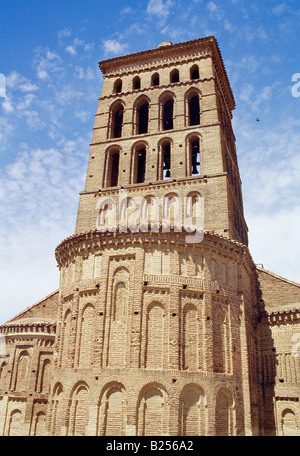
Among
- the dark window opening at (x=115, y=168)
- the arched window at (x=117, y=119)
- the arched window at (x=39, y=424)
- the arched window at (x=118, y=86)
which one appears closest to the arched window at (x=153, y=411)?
the arched window at (x=39, y=424)

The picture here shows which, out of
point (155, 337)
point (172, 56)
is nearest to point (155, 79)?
point (172, 56)

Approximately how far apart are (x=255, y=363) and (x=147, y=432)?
643 centimetres

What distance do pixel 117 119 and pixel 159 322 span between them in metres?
16.9

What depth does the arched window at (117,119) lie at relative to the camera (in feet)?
83.7

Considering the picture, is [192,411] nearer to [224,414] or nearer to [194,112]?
[224,414]

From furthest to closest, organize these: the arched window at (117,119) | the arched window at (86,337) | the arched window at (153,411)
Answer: the arched window at (117,119)
the arched window at (86,337)
the arched window at (153,411)

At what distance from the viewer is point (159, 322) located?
43.5ft

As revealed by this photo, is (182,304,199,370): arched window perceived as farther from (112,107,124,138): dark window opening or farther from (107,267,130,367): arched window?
(112,107,124,138): dark window opening

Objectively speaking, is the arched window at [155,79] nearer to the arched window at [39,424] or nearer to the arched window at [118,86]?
the arched window at [118,86]

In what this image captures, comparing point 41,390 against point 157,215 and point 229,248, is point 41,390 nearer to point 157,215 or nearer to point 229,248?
point 157,215

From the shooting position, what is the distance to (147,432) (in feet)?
39.2

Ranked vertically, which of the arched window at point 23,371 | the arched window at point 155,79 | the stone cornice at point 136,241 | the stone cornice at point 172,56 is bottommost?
the arched window at point 23,371

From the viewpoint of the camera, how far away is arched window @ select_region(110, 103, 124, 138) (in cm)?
2550
